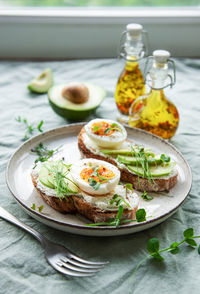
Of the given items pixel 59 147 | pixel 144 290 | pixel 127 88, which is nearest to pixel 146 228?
pixel 144 290

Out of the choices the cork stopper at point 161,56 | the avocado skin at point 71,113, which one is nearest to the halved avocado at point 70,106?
the avocado skin at point 71,113

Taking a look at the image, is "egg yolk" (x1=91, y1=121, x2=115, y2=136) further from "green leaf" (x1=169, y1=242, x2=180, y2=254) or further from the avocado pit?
"green leaf" (x1=169, y1=242, x2=180, y2=254)

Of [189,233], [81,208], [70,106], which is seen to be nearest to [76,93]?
[70,106]

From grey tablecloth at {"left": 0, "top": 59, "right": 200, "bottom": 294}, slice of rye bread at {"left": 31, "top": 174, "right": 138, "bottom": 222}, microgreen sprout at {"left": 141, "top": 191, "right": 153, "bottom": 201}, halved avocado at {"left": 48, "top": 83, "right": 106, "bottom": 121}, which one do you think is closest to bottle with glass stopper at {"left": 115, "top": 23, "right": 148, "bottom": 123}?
halved avocado at {"left": 48, "top": 83, "right": 106, "bottom": 121}

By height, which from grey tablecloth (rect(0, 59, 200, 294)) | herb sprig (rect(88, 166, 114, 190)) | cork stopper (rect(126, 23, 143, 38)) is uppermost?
cork stopper (rect(126, 23, 143, 38))

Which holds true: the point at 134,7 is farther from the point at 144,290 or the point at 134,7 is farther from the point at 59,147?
the point at 144,290

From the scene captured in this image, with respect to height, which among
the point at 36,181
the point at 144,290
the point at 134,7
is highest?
the point at 134,7

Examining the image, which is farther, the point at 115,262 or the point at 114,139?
the point at 114,139

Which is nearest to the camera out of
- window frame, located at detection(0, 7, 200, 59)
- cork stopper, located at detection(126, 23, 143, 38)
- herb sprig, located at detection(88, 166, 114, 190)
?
herb sprig, located at detection(88, 166, 114, 190)
